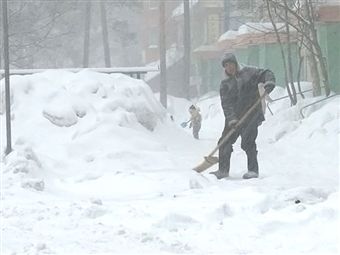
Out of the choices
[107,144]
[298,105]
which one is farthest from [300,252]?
[298,105]

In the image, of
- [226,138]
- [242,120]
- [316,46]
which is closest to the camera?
[242,120]

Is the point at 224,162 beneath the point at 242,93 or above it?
beneath

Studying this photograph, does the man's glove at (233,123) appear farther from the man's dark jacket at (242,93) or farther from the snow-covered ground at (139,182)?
the snow-covered ground at (139,182)

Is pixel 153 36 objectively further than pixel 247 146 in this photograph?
Yes

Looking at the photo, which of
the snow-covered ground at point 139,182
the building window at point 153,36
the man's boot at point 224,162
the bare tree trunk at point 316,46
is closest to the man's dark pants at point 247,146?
the man's boot at point 224,162

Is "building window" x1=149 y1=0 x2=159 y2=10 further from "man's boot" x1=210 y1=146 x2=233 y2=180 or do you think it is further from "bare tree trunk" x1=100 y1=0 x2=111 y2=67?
"man's boot" x1=210 y1=146 x2=233 y2=180

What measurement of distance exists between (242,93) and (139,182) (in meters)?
1.68

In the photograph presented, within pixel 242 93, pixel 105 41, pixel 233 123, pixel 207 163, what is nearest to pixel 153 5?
pixel 105 41

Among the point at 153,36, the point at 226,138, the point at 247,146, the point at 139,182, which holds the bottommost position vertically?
the point at 139,182

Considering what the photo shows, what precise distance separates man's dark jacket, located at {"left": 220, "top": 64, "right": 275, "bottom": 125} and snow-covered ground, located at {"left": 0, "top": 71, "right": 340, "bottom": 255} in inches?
30.9

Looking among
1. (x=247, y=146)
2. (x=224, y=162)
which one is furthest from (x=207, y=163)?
(x=247, y=146)

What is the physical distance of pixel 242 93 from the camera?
8.80 metres

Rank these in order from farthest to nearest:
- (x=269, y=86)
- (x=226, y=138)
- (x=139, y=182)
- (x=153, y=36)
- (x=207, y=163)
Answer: (x=153, y=36) → (x=207, y=163) → (x=226, y=138) → (x=139, y=182) → (x=269, y=86)

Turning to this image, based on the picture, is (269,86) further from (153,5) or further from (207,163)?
(153,5)
